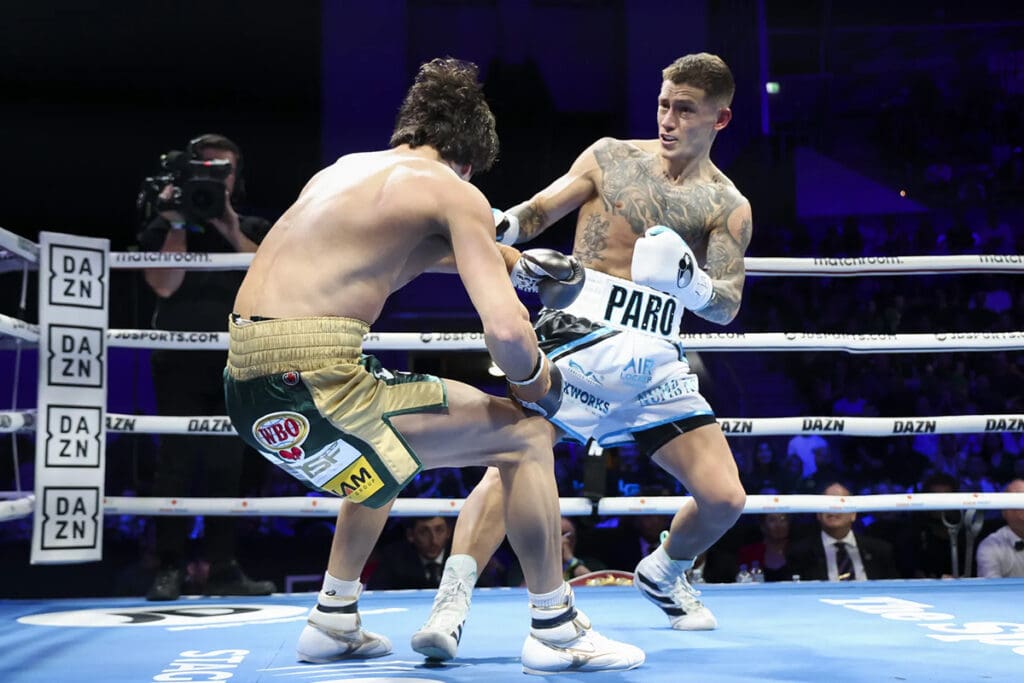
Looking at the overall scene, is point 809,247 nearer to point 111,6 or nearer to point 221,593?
point 111,6

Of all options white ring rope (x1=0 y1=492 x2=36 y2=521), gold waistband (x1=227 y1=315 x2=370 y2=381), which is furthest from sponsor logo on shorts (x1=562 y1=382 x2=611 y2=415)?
white ring rope (x1=0 y1=492 x2=36 y2=521)

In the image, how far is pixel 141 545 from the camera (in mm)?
5383

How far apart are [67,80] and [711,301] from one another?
720cm

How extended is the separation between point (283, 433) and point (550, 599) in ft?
1.92

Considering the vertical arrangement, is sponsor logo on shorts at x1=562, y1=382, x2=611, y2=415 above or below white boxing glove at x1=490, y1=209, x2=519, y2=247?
below

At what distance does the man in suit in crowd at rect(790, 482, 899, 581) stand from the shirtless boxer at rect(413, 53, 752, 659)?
6.78ft

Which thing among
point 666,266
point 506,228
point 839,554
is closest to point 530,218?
point 506,228

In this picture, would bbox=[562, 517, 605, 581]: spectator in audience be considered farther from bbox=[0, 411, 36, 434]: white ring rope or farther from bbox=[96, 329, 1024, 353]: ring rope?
bbox=[0, 411, 36, 434]: white ring rope

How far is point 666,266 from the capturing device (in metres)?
2.37

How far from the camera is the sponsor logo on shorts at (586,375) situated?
2482mm

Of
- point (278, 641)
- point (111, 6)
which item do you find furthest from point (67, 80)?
point (278, 641)

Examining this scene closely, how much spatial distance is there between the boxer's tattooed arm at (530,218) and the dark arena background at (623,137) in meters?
2.48

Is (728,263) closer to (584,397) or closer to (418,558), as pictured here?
(584,397)

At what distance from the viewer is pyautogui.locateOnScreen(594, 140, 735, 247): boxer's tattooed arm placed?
2.66 metres
